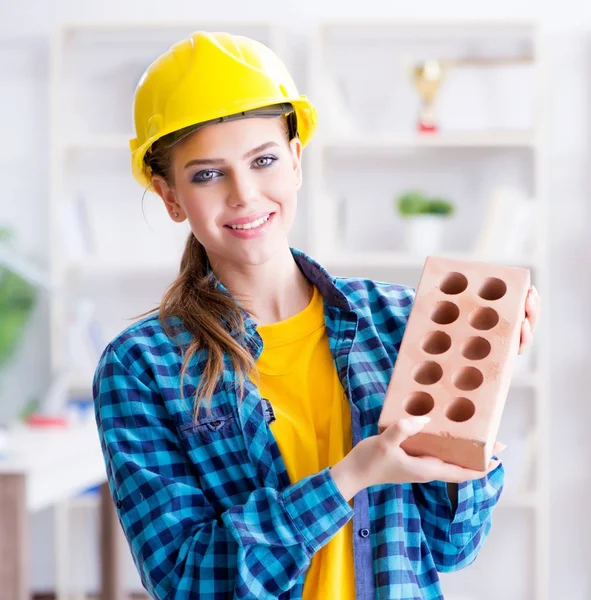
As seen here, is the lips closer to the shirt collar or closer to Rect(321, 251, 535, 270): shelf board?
the shirt collar

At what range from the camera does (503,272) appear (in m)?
1.12

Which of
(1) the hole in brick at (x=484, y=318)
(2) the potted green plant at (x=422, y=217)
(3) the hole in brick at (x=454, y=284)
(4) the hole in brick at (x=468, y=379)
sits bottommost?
(4) the hole in brick at (x=468, y=379)

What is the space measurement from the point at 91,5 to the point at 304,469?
2.99 m

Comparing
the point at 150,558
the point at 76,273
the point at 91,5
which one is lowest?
the point at 150,558

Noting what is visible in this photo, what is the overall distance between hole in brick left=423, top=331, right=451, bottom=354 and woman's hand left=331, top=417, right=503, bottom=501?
5.4 inches

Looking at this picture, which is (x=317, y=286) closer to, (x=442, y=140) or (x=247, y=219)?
(x=247, y=219)

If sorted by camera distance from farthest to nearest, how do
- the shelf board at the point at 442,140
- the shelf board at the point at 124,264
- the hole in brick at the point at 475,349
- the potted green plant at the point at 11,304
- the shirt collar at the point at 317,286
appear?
the potted green plant at the point at 11,304, the shelf board at the point at 124,264, the shelf board at the point at 442,140, the shirt collar at the point at 317,286, the hole in brick at the point at 475,349

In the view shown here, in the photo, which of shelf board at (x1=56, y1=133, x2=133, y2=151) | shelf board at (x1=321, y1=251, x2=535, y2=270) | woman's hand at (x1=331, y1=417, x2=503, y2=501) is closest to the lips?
woman's hand at (x1=331, y1=417, x2=503, y2=501)

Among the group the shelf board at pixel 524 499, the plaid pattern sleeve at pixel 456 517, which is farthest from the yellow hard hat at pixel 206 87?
the shelf board at pixel 524 499

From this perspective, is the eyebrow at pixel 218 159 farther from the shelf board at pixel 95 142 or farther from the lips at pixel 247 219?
the shelf board at pixel 95 142

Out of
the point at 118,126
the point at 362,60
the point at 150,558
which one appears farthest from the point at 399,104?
the point at 150,558

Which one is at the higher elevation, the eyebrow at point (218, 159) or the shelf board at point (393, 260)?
the shelf board at point (393, 260)

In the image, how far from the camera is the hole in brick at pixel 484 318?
3.62ft

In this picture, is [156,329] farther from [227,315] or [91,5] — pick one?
[91,5]
